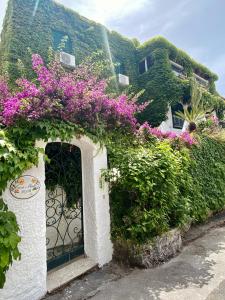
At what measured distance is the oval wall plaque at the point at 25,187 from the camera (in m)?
3.88

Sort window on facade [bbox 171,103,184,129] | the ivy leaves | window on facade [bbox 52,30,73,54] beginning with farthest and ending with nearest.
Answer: window on facade [bbox 171,103,184,129] < window on facade [bbox 52,30,73,54] < the ivy leaves

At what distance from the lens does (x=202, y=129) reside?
9977mm

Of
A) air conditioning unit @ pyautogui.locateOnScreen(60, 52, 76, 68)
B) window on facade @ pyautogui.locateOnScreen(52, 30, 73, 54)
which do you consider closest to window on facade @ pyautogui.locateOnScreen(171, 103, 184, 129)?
window on facade @ pyautogui.locateOnScreen(52, 30, 73, 54)

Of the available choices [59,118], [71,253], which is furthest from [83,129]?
[71,253]

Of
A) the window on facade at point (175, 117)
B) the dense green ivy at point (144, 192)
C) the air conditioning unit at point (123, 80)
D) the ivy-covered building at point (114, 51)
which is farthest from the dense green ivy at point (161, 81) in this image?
the dense green ivy at point (144, 192)

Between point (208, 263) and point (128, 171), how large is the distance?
2574 mm

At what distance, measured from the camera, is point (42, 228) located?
4.23 metres

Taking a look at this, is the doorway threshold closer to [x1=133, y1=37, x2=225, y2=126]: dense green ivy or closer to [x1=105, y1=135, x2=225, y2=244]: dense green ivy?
[x1=105, y1=135, x2=225, y2=244]: dense green ivy

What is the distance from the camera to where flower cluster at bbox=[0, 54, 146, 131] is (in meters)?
4.08

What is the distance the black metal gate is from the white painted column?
93 cm

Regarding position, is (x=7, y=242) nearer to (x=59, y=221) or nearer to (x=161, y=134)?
(x=59, y=221)

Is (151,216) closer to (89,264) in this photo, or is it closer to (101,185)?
(101,185)

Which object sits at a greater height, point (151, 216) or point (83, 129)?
point (83, 129)

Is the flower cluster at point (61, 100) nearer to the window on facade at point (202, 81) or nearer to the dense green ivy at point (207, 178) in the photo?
the dense green ivy at point (207, 178)
